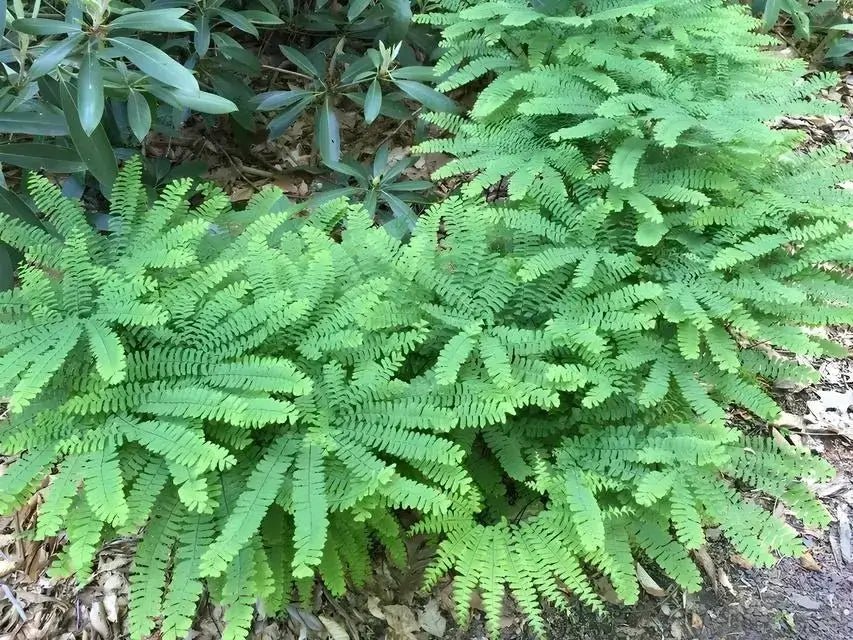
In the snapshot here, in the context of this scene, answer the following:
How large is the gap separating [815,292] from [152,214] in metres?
2.62

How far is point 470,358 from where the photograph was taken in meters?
2.31

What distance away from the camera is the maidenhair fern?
1965mm

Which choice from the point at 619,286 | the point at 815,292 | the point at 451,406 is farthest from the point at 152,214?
the point at 815,292

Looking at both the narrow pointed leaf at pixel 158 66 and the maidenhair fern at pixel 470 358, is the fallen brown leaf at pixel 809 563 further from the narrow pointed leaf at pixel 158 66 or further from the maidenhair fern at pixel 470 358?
the narrow pointed leaf at pixel 158 66

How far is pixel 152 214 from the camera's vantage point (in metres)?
2.38

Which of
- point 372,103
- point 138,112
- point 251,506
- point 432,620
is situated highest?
point 138,112

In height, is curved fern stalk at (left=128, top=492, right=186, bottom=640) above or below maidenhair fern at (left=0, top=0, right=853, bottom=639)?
below

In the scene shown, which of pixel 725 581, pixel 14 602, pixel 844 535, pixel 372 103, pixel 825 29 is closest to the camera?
pixel 14 602

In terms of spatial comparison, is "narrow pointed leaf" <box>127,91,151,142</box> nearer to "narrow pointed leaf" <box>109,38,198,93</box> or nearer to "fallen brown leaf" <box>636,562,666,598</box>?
"narrow pointed leaf" <box>109,38,198,93</box>

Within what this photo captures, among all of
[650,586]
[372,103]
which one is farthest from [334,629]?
[372,103]

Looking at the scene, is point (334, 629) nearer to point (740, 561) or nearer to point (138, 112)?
point (740, 561)

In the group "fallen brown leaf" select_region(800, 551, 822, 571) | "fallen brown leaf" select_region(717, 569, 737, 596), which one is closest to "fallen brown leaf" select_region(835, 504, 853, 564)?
"fallen brown leaf" select_region(800, 551, 822, 571)

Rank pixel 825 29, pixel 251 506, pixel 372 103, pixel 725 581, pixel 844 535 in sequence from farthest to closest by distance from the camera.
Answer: pixel 825 29 < pixel 372 103 < pixel 844 535 < pixel 725 581 < pixel 251 506

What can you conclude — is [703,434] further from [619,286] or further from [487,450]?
[487,450]
